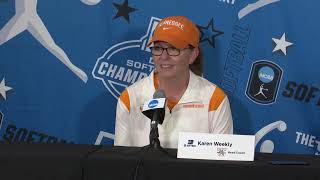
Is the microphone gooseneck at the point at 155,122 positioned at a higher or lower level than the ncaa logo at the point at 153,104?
lower

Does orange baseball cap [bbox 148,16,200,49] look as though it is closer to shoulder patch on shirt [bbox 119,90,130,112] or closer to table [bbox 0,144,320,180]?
shoulder patch on shirt [bbox 119,90,130,112]

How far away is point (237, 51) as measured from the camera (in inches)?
79.5

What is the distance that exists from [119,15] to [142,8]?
4.3 inches

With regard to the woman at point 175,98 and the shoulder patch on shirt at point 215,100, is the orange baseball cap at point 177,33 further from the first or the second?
the shoulder patch on shirt at point 215,100

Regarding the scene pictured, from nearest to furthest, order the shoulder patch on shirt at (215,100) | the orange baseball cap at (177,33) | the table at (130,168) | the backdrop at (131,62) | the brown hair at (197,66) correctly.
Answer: the table at (130,168)
the orange baseball cap at (177,33)
the shoulder patch on shirt at (215,100)
the brown hair at (197,66)
the backdrop at (131,62)

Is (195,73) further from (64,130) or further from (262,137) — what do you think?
(64,130)

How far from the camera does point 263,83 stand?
206 cm

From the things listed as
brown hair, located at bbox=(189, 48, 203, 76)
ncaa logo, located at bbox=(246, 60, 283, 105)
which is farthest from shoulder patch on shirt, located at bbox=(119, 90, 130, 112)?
ncaa logo, located at bbox=(246, 60, 283, 105)

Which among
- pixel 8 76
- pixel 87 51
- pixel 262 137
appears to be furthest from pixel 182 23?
pixel 8 76

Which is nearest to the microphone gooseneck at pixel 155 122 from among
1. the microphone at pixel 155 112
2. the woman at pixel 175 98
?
the microphone at pixel 155 112

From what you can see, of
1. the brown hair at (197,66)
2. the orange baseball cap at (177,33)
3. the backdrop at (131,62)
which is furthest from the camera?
the backdrop at (131,62)

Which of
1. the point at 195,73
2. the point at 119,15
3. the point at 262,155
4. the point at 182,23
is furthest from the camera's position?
the point at 119,15

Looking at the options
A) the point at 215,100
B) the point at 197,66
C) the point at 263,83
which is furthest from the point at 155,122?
the point at 263,83

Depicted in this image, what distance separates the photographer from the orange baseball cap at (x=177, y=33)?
5.08ft
